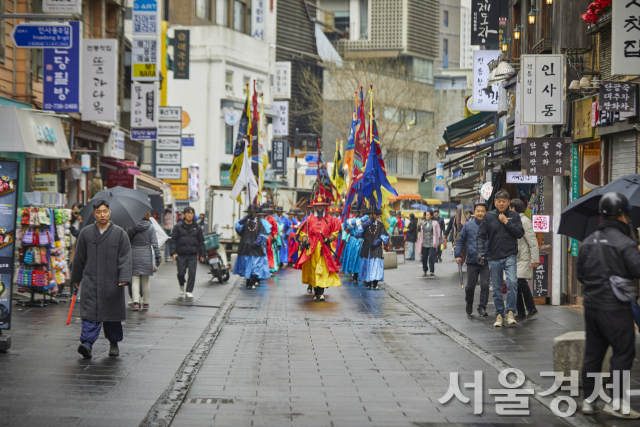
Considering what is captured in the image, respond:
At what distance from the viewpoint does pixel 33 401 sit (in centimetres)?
718

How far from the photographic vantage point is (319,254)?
17641 mm

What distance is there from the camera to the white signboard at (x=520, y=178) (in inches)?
731

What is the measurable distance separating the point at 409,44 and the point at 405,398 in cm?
6174

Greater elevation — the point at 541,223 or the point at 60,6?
the point at 60,6

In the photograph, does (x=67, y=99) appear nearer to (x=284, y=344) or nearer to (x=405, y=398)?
(x=284, y=344)

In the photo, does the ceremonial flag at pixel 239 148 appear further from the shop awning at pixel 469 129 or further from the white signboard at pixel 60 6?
the white signboard at pixel 60 6

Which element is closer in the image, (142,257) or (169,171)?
(142,257)

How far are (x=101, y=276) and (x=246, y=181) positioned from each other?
14.1 meters

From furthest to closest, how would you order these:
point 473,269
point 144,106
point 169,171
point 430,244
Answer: point 169,171 → point 144,106 → point 430,244 → point 473,269

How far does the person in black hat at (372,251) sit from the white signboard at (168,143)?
1393 cm

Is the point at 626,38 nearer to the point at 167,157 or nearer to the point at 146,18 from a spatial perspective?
the point at 146,18

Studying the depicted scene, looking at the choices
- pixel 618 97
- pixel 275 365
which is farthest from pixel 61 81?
pixel 275 365

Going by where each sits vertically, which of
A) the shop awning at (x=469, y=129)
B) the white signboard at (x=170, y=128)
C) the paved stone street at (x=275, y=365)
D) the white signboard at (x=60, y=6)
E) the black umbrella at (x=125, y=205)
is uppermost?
the white signboard at (x=60, y=6)

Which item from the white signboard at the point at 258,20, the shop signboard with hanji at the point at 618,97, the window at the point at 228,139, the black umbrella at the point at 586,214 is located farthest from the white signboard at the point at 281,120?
the black umbrella at the point at 586,214
